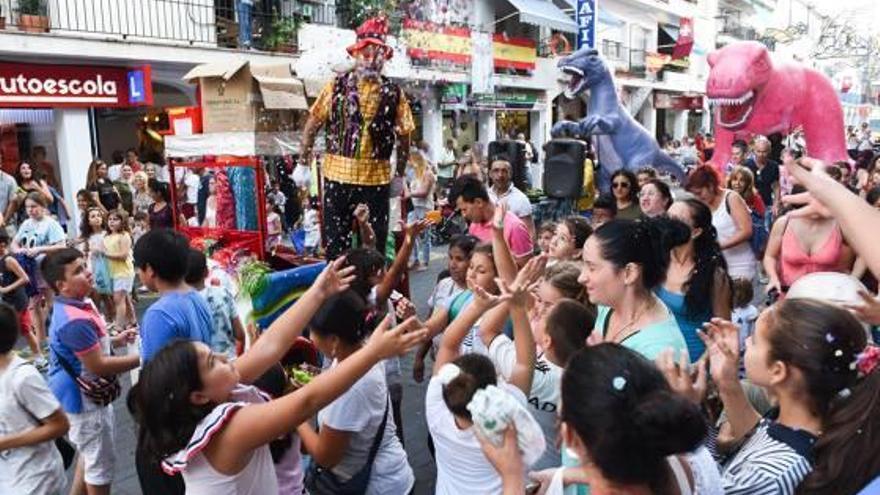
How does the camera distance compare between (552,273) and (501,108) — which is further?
(501,108)

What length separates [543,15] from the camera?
60.6ft

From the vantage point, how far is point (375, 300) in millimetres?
3400

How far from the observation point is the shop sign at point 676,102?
2788cm

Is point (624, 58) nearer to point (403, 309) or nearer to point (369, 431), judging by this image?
point (403, 309)

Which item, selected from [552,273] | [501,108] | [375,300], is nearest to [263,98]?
[375,300]

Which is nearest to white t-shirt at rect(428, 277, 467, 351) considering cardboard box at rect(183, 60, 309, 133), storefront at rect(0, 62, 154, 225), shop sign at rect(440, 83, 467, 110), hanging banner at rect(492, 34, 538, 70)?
cardboard box at rect(183, 60, 309, 133)

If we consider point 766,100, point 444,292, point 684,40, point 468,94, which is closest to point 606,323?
point 444,292

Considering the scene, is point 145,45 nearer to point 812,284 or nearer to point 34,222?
point 34,222

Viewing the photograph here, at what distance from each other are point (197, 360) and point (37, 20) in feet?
34.7

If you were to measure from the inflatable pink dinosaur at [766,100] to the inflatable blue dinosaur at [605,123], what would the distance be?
0.87 m

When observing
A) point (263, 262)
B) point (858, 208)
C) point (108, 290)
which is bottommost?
point (108, 290)

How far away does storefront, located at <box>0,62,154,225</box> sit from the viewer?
10.4 meters

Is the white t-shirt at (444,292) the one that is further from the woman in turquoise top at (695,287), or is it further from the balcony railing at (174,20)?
the balcony railing at (174,20)

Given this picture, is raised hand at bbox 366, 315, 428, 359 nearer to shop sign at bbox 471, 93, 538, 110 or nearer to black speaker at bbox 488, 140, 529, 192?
black speaker at bbox 488, 140, 529, 192
